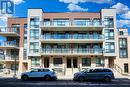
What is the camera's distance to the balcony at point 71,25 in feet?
180

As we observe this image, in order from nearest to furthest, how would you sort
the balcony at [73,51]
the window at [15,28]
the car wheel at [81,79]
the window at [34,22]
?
the car wheel at [81,79], the balcony at [73,51], the window at [34,22], the window at [15,28]

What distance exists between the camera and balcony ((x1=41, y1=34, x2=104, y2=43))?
54.7 meters

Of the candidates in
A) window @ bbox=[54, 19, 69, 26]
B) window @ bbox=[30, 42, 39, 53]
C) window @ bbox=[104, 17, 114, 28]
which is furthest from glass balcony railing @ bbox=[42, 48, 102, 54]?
window @ bbox=[104, 17, 114, 28]

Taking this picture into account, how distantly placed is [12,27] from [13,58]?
7048mm

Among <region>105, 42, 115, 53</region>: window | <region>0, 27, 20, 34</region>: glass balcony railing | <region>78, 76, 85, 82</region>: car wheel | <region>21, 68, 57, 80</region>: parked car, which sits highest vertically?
<region>0, 27, 20, 34</region>: glass balcony railing

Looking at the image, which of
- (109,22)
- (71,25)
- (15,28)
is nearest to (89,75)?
(71,25)

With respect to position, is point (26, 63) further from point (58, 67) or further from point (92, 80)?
point (92, 80)

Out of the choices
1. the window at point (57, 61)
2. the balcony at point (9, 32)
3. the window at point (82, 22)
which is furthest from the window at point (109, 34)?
the balcony at point (9, 32)

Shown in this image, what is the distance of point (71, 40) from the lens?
54.6 meters

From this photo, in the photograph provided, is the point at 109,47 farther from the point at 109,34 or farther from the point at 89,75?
the point at 89,75

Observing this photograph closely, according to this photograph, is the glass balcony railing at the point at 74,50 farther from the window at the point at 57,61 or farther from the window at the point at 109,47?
the window at the point at 57,61

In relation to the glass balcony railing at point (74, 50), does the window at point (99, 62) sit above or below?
below

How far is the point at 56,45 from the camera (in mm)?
56438

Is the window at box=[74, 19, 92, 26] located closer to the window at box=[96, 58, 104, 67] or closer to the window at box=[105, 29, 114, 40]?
the window at box=[105, 29, 114, 40]
